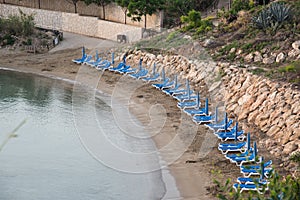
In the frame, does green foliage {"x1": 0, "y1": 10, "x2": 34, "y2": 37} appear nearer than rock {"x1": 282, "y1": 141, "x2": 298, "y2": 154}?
No

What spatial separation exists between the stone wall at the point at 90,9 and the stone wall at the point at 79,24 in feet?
3.80

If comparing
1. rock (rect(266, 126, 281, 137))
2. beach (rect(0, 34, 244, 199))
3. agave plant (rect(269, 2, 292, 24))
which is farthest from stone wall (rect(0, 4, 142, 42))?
rock (rect(266, 126, 281, 137))

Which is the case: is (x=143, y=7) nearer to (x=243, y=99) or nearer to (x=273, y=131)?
(x=243, y=99)

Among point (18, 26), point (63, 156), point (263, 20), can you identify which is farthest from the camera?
point (18, 26)

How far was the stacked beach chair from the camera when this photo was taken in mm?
19141

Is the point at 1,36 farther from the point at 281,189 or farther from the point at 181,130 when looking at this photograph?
the point at 281,189

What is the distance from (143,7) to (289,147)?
19696 millimetres

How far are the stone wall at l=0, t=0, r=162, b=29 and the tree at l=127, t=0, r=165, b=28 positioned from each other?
0.81 metres

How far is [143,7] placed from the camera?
39.1 metres

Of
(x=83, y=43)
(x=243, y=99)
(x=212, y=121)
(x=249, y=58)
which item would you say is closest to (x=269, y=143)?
(x=212, y=121)

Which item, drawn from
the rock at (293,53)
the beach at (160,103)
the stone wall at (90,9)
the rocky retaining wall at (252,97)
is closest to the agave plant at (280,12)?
the rock at (293,53)

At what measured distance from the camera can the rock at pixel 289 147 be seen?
69.4 ft

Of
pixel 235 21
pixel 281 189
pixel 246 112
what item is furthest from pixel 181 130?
pixel 281 189

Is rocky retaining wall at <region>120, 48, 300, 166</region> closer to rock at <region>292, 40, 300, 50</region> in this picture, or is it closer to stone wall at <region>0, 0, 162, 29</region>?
rock at <region>292, 40, 300, 50</region>
